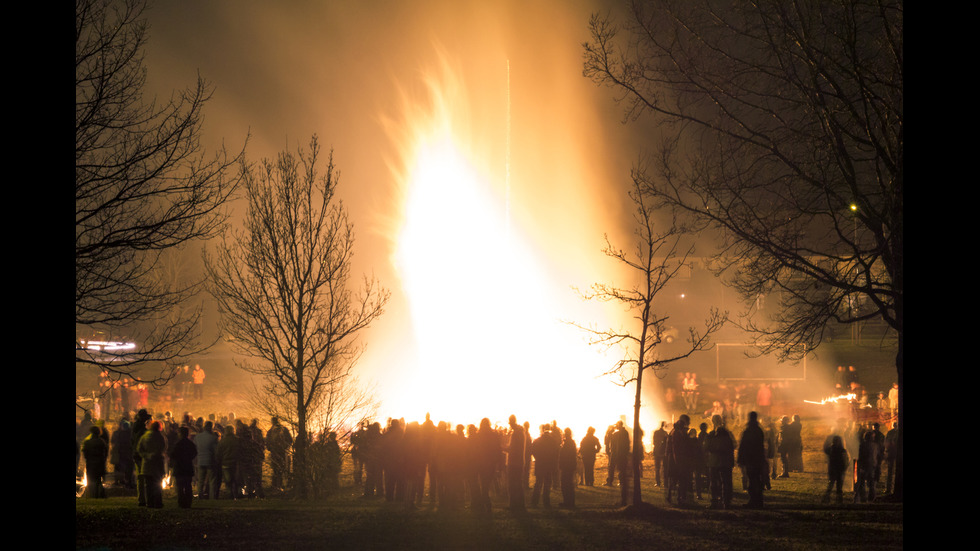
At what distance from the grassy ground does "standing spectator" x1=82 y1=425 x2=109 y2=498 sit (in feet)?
1.35

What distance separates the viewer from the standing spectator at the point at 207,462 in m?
16.4

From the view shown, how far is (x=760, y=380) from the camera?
4325cm

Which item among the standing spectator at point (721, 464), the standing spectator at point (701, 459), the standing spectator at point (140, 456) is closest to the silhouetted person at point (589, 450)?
→ the standing spectator at point (701, 459)

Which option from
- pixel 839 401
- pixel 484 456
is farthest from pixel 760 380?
pixel 484 456

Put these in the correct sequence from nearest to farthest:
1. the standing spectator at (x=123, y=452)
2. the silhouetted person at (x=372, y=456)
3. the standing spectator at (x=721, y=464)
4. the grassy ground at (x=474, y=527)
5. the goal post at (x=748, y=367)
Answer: the grassy ground at (x=474, y=527)
the standing spectator at (x=721, y=464)
the silhouetted person at (x=372, y=456)
the standing spectator at (x=123, y=452)
the goal post at (x=748, y=367)

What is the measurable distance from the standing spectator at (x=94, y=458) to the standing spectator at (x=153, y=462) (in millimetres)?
1296

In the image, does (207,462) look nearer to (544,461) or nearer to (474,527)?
(474,527)

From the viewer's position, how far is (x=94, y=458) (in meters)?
14.9

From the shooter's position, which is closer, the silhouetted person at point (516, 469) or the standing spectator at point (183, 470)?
the standing spectator at point (183, 470)

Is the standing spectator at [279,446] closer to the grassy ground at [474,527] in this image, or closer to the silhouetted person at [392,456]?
the grassy ground at [474,527]

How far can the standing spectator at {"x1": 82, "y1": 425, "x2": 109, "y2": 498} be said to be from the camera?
14.7 m

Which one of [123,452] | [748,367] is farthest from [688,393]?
[123,452]

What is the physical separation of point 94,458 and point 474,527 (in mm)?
7456

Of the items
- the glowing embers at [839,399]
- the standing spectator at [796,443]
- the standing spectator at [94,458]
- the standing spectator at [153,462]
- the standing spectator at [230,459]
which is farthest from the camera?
the glowing embers at [839,399]
